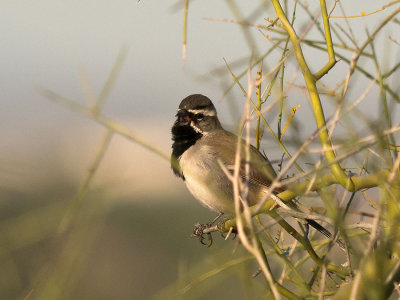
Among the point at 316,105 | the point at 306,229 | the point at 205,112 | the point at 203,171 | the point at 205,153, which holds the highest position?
the point at 316,105

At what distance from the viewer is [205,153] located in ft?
12.1

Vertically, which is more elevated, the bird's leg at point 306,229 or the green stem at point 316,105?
the green stem at point 316,105

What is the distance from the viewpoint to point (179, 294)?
120 centimetres

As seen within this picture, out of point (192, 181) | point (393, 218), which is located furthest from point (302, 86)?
point (192, 181)

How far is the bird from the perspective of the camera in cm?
346

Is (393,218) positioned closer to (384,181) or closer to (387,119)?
(384,181)

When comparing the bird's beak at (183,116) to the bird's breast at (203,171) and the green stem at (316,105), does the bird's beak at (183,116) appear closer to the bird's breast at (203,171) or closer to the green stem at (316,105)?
the bird's breast at (203,171)

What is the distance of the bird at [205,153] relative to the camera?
136 inches

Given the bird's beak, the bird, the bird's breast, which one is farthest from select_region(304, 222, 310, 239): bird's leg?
the bird's beak

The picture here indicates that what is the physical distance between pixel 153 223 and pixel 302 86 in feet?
2.07

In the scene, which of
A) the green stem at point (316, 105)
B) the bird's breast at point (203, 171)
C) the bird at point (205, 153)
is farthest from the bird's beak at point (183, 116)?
the green stem at point (316, 105)

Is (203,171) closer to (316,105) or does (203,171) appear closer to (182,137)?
(182,137)

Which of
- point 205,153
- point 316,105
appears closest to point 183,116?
point 205,153

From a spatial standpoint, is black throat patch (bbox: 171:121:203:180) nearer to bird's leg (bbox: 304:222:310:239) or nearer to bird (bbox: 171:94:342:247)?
bird (bbox: 171:94:342:247)
